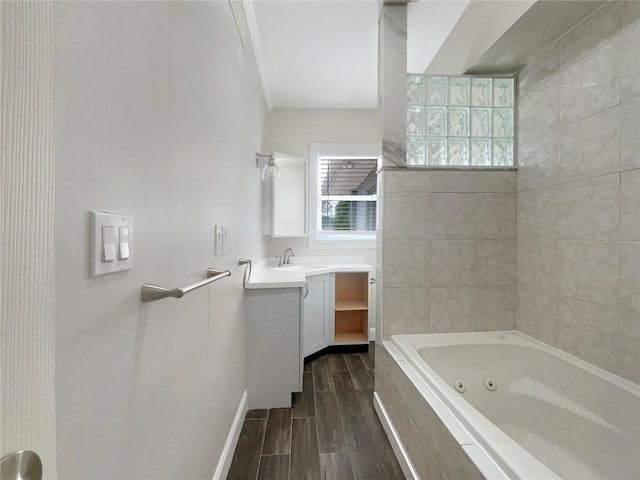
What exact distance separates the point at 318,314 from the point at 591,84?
2.32 meters

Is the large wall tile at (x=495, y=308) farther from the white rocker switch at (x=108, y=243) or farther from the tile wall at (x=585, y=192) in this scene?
the white rocker switch at (x=108, y=243)

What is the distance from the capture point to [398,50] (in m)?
1.72

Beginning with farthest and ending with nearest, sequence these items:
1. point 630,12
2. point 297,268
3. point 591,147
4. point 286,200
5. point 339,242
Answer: point 339,242
point 286,200
point 297,268
point 591,147
point 630,12

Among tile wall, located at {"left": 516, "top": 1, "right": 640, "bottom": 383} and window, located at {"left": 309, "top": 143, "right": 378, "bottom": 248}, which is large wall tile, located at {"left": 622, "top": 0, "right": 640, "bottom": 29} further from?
window, located at {"left": 309, "top": 143, "right": 378, "bottom": 248}

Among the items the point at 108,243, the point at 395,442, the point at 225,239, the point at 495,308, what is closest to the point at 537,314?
the point at 495,308

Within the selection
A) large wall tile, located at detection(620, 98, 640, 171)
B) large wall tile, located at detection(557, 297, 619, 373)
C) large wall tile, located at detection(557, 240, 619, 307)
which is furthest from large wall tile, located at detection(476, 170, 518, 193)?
large wall tile, located at detection(557, 297, 619, 373)

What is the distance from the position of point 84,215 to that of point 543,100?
214 centimetres

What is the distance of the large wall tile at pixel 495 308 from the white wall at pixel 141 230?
1.55 m

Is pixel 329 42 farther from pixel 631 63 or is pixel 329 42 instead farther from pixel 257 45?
pixel 631 63

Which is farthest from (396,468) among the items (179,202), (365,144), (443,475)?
(365,144)

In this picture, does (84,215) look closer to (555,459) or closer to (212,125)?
(212,125)

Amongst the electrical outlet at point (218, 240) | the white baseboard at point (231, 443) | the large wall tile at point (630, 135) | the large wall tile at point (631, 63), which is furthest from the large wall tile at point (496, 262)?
the white baseboard at point (231, 443)

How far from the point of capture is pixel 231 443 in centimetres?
142

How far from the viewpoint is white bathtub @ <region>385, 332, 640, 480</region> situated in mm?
940
